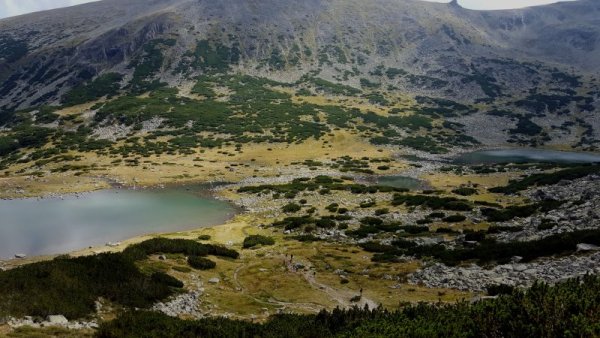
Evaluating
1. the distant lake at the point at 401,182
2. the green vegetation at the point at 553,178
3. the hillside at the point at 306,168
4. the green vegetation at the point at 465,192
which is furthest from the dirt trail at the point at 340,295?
the distant lake at the point at 401,182

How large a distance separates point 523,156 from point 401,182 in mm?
44803

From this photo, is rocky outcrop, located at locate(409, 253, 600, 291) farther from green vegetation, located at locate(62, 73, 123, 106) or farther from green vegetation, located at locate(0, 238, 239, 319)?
green vegetation, located at locate(62, 73, 123, 106)

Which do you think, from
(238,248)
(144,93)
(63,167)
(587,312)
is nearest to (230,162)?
(63,167)

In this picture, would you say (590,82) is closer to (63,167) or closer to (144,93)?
(144,93)

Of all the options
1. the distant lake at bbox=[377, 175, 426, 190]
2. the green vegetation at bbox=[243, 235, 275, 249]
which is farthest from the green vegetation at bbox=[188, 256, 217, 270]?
the distant lake at bbox=[377, 175, 426, 190]

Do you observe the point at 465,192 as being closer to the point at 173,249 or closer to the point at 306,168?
the point at 306,168

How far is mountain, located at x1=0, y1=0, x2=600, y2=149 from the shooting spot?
133m

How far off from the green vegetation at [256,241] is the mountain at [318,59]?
300ft

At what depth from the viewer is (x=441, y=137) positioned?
355 feet

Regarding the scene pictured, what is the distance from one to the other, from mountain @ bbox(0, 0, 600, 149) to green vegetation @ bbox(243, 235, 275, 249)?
91.5 m

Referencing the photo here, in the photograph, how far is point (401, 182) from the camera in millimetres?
67438

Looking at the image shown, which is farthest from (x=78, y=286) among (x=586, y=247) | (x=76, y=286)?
(x=586, y=247)

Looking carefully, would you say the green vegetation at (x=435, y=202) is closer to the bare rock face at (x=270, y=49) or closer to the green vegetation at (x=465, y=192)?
the green vegetation at (x=465, y=192)

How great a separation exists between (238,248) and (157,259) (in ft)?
28.3
